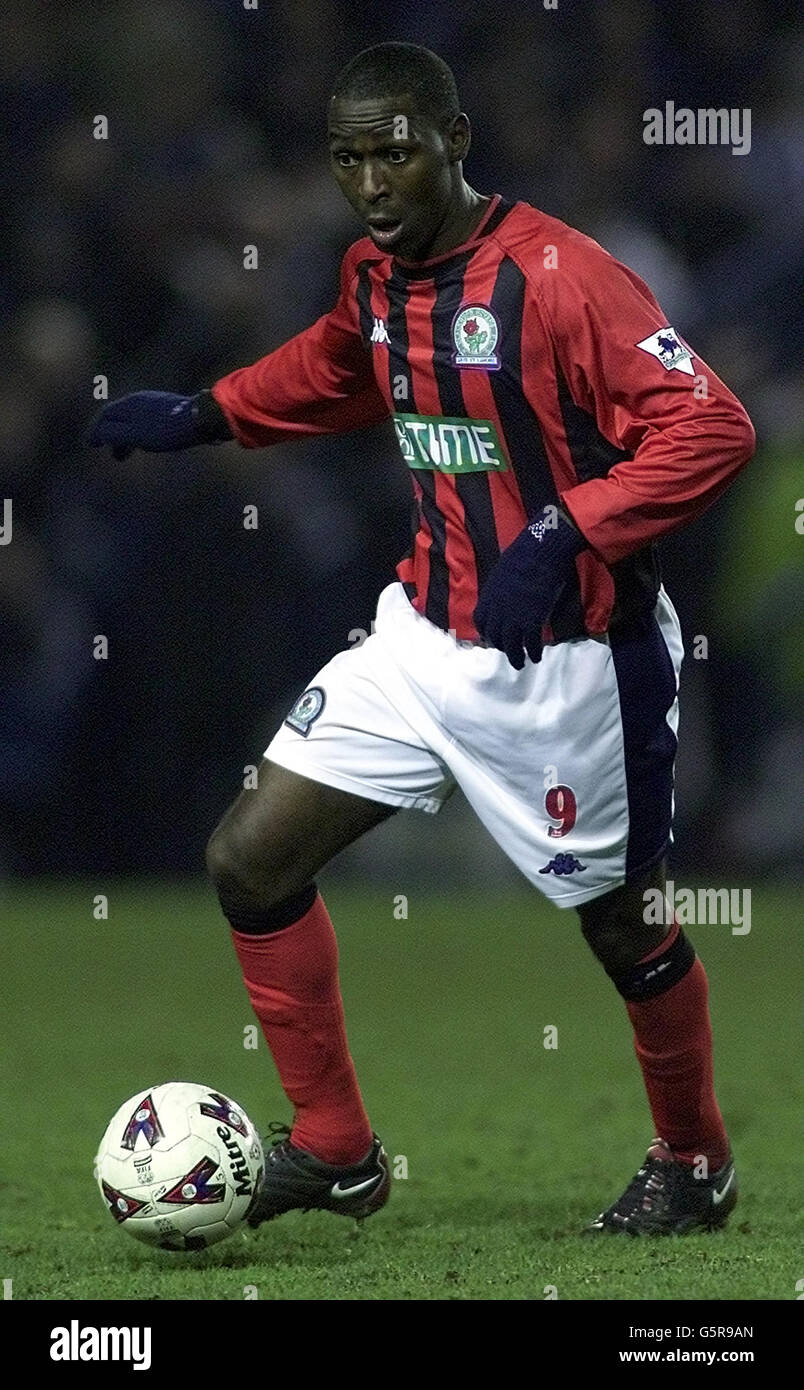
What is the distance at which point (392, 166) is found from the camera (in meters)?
3.81

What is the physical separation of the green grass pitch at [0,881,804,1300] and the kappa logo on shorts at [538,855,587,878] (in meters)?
0.62

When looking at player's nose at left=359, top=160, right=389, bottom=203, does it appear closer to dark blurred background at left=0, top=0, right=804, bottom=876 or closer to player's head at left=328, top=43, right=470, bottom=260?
player's head at left=328, top=43, right=470, bottom=260

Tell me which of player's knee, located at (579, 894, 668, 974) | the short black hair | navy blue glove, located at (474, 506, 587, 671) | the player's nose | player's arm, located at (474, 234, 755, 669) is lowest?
player's knee, located at (579, 894, 668, 974)

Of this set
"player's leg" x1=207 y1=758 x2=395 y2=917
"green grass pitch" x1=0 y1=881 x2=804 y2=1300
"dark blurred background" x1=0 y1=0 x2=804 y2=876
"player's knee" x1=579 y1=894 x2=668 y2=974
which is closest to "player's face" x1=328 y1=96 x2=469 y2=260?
"player's leg" x1=207 y1=758 x2=395 y2=917

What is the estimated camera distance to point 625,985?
416 cm

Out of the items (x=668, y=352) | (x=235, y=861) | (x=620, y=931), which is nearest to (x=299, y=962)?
(x=235, y=861)

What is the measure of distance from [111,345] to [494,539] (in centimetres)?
463

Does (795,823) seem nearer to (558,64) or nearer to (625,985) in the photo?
(558,64)

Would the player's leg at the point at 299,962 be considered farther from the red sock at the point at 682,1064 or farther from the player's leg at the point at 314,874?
the red sock at the point at 682,1064

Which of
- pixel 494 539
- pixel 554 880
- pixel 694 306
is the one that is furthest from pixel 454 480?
pixel 694 306

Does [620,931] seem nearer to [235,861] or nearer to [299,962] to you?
[299,962]

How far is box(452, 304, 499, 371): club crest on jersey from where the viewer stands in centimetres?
385

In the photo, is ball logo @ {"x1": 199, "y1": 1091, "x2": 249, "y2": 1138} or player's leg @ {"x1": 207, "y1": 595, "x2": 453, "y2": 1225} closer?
ball logo @ {"x1": 199, "y1": 1091, "x2": 249, "y2": 1138}

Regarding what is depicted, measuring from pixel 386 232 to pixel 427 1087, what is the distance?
96.0 inches
